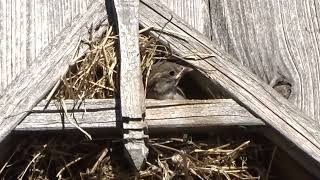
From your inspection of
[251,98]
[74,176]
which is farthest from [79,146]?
[251,98]

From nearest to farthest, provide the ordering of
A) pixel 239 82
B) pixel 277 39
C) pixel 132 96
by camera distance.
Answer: pixel 132 96 → pixel 239 82 → pixel 277 39

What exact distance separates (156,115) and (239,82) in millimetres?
208

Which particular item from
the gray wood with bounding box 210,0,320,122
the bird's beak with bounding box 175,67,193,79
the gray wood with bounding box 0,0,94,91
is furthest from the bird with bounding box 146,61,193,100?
the gray wood with bounding box 0,0,94,91

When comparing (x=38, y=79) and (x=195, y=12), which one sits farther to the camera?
(x=195, y=12)

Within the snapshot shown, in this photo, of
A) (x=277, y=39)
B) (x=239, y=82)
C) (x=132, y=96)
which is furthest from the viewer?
(x=277, y=39)

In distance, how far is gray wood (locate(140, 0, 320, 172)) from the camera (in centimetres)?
239

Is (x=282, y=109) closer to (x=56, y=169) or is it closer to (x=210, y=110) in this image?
(x=210, y=110)

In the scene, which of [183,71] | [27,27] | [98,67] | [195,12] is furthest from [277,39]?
[27,27]

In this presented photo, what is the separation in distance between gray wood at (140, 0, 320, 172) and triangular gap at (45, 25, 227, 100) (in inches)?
1.0

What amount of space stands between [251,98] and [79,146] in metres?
0.42

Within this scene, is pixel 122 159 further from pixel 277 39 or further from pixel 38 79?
pixel 277 39

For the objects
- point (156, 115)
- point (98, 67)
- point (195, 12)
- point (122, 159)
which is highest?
point (195, 12)

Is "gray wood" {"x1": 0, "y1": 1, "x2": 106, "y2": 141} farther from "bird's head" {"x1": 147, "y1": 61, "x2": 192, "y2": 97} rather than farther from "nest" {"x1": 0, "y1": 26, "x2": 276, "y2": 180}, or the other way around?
"bird's head" {"x1": 147, "y1": 61, "x2": 192, "y2": 97}

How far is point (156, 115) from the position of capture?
7.84 ft
